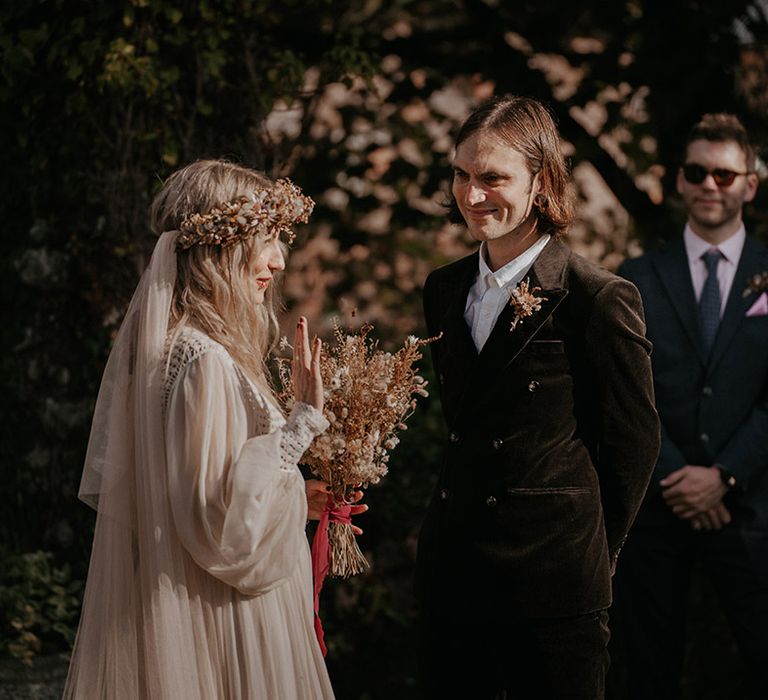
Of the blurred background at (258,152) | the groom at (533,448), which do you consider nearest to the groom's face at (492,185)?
the groom at (533,448)

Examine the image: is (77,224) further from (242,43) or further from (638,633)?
(638,633)

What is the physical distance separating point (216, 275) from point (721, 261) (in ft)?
7.68

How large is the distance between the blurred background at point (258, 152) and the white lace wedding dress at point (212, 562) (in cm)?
135

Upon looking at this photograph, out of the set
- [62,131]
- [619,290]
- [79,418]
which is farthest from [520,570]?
[62,131]

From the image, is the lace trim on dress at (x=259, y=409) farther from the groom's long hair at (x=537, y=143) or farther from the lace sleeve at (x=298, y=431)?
the groom's long hair at (x=537, y=143)

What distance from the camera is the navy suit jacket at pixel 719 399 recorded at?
4496 millimetres

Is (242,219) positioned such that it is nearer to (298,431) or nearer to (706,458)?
(298,431)

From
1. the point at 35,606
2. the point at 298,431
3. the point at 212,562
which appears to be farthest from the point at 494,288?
the point at 35,606

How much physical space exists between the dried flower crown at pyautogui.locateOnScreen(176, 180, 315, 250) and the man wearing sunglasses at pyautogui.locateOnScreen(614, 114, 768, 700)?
1.89m

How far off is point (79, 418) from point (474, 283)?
222 cm

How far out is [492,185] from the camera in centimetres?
344

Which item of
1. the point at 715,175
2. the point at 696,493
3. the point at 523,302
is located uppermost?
the point at 715,175

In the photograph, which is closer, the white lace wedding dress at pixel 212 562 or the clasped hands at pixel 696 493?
the white lace wedding dress at pixel 212 562

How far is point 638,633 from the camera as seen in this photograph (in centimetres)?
460
